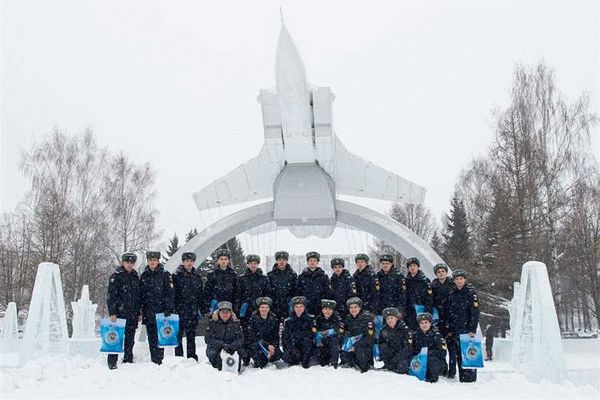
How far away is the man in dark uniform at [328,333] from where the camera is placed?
22.0 ft

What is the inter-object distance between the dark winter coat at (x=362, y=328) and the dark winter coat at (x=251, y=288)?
1.31 m

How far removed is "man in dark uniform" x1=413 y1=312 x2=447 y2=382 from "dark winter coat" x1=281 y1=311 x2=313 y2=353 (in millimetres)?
1345

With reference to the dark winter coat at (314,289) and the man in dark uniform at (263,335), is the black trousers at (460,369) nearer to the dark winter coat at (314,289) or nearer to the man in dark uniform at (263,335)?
the dark winter coat at (314,289)

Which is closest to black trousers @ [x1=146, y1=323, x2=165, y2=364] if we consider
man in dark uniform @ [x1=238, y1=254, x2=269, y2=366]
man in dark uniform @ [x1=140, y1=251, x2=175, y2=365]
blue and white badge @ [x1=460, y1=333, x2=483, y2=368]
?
man in dark uniform @ [x1=140, y1=251, x2=175, y2=365]

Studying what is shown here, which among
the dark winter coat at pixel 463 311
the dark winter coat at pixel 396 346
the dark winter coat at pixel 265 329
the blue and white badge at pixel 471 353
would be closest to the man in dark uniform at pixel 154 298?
the dark winter coat at pixel 265 329

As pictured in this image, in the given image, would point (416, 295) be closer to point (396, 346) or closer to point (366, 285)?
point (366, 285)

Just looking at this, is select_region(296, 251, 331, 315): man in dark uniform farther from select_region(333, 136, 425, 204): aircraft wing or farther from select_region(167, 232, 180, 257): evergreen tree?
select_region(167, 232, 180, 257): evergreen tree

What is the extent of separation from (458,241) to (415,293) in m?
20.1

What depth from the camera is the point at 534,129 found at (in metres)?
19.4

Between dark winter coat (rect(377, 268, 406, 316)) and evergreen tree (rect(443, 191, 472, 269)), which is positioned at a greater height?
evergreen tree (rect(443, 191, 472, 269))

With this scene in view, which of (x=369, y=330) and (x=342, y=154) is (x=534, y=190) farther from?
(x=369, y=330)

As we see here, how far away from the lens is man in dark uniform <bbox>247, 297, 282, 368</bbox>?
6672mm

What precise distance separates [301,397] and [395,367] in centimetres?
183

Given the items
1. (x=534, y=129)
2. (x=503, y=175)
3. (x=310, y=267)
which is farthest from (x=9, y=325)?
(x=534, y=129)
